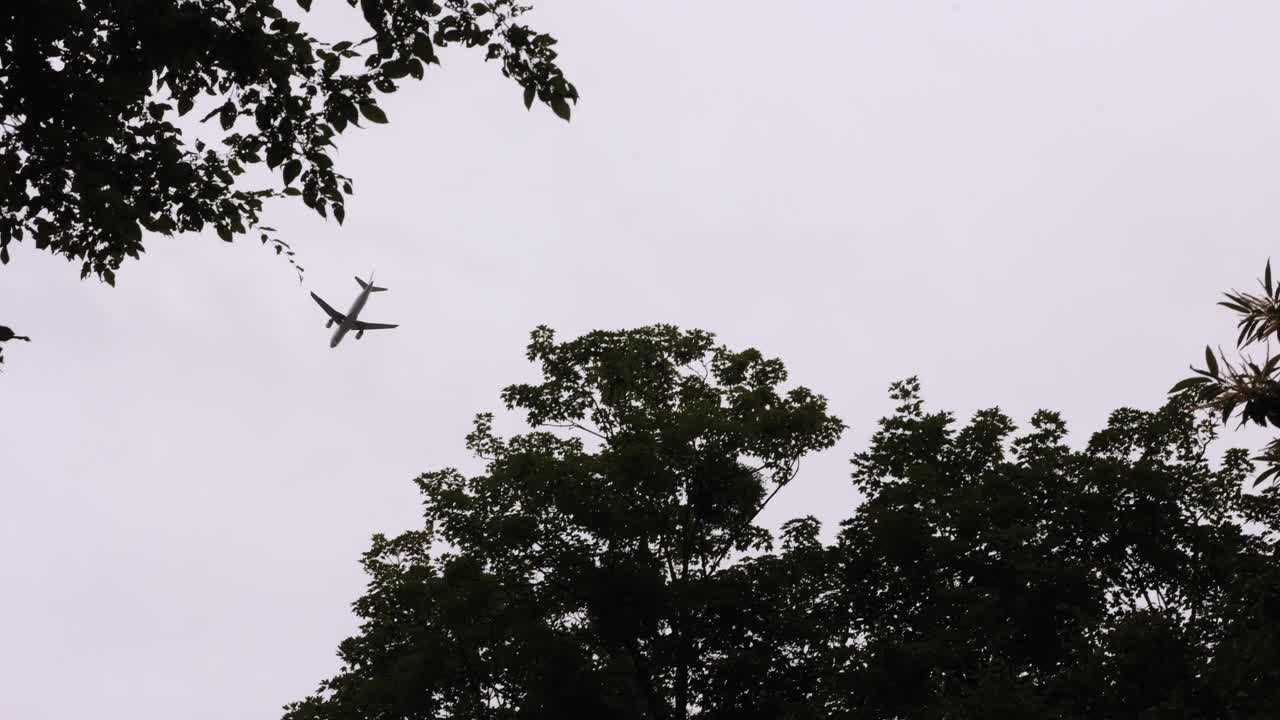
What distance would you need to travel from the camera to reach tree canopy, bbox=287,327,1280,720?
1755 cm

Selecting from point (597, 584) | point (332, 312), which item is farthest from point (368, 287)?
point (597, 584)

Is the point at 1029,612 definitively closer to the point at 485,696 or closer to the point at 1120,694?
the point at 1120,694

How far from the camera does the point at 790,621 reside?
776 inches

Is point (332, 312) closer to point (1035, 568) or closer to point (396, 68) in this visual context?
point (1035, 568)

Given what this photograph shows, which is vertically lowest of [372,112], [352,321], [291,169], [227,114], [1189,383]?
[1189,383]

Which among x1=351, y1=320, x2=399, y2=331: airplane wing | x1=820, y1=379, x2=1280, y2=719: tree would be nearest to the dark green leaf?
x1=820, y1=379, x2=1280, y2=719: tree

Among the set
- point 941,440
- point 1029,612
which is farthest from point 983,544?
point 941,440

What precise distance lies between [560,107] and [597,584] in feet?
45.6

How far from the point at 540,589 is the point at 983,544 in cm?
825

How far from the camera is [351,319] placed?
3828cm

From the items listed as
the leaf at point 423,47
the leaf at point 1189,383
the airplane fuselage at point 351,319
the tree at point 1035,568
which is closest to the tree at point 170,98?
the leaf at point 423,47

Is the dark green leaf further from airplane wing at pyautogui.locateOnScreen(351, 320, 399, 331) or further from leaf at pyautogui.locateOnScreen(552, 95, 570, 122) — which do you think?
airplane wing at pyautogui.locateOnScreen(351, 320, 399, 331)

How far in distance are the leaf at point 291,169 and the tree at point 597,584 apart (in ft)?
42.2

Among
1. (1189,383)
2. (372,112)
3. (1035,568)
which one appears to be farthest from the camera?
(1035,568)
